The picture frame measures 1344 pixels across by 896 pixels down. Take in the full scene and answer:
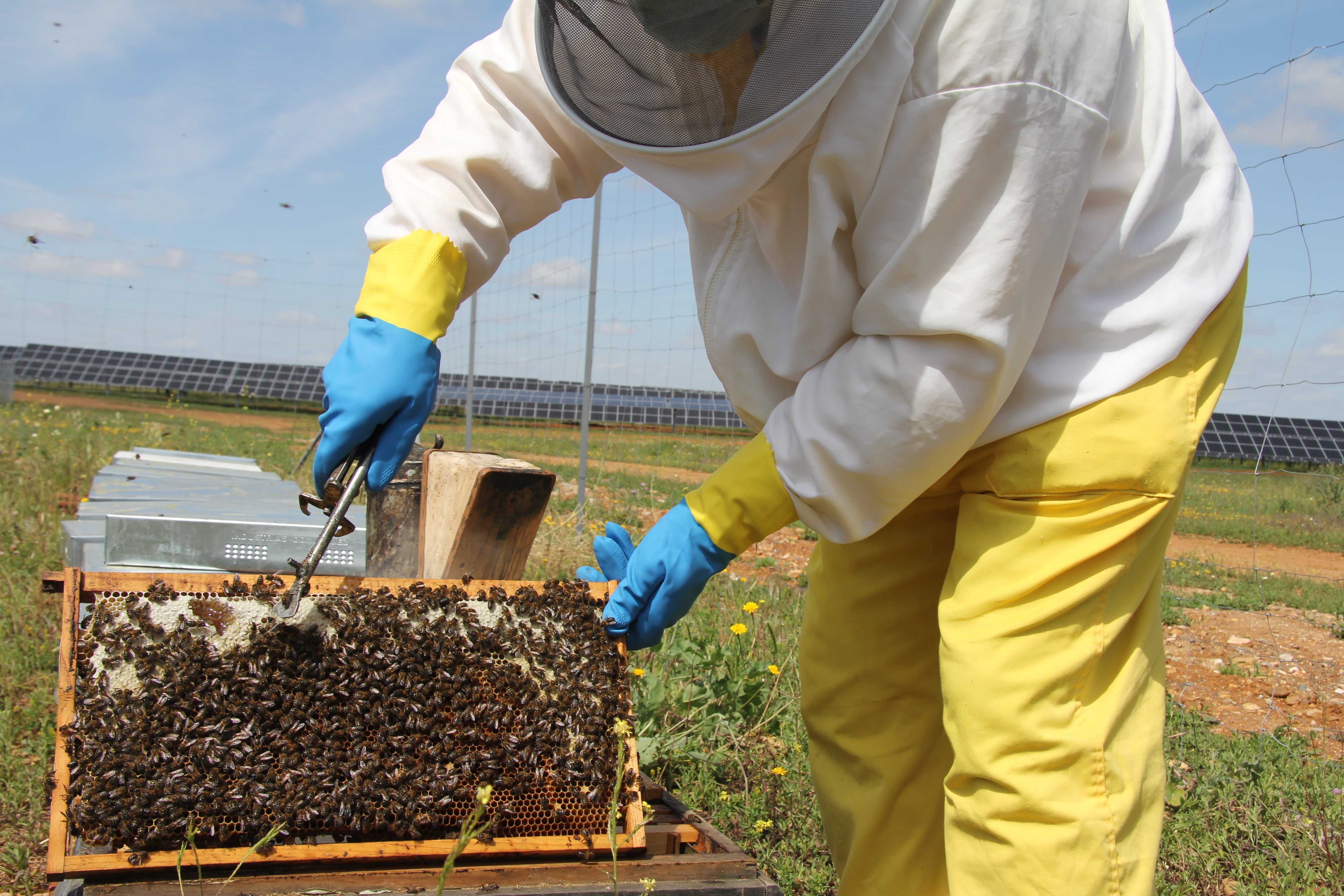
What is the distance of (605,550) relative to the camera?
218 cm

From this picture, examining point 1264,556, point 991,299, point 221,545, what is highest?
point 991,299

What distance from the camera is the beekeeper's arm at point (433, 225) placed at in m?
1.93

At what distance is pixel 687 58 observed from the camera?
4.78 ft

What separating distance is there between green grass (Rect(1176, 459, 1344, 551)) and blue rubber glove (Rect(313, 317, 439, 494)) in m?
8.70

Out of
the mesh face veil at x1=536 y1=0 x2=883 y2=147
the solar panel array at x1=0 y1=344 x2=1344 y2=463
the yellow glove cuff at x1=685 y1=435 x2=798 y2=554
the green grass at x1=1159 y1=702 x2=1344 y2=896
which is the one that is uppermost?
the solar panel array at x1=0 y1=344 x2=1344 y2=463

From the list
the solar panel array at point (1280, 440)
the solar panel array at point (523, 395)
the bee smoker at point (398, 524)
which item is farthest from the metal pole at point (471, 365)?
the solar panel array at point (1280, 440)

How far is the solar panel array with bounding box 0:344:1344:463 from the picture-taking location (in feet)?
58.7

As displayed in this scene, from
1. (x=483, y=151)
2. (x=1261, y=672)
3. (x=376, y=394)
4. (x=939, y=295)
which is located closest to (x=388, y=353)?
(x=376, y=394)

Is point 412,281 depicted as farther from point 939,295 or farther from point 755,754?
point 755,754

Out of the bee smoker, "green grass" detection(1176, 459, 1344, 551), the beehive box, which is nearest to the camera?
the beehive box

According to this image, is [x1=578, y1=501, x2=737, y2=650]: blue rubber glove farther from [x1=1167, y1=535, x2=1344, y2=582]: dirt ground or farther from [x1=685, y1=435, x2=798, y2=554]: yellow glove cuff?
[x1=1167, y1=535, x2=1344, y2=582]: dirt ground

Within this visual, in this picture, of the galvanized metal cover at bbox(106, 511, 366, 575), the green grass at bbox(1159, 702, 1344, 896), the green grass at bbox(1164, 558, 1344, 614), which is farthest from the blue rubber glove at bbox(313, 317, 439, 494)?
the green grass at bbox(1164, 558, 1344, 614)

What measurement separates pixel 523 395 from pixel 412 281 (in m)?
26.7

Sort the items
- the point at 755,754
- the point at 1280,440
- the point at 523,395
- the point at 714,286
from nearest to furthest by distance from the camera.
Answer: the point at 714,286 → the point at 755,754 → the point at 1280,440 → the point at 523,395
